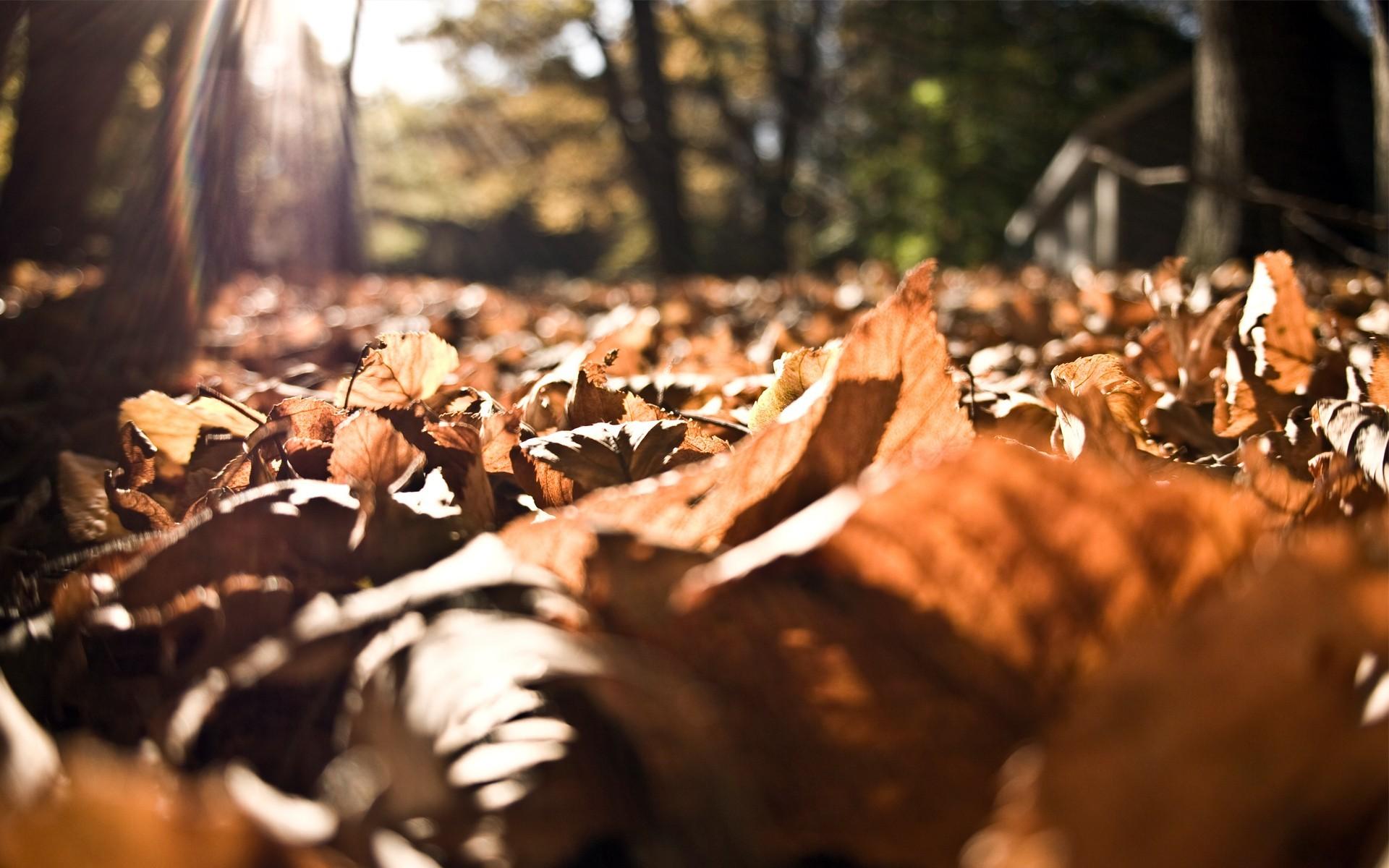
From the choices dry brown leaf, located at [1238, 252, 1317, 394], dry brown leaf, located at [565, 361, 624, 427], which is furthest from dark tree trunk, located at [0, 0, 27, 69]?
dry brown leaf, located at [1238, 252, 1317, 394]

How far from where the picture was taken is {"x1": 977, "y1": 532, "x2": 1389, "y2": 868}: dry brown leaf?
29cm

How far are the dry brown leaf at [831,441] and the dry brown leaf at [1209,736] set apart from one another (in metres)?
0.26

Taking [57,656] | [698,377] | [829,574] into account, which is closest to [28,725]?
[57,656]

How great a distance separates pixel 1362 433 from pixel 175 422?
1.00m

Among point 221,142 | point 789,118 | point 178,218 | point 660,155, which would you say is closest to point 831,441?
point 178,218

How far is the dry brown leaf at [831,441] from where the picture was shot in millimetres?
528

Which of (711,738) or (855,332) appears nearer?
(711,738)

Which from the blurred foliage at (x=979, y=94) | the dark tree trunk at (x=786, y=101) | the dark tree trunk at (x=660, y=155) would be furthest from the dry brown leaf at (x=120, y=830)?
the blurred foliage at (x=979, y=94)

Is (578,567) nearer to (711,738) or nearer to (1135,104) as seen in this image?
(711,738)

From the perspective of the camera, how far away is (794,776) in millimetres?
416

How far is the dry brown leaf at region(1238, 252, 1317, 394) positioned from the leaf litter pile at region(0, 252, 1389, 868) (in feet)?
0.51

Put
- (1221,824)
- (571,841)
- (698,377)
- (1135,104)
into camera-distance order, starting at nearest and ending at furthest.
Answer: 1. (1221,824)
2. (571,841)
3. (698,377)
4. (1135,104)

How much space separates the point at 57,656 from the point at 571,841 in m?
0.35

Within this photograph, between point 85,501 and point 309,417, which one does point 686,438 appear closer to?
point 309,417
